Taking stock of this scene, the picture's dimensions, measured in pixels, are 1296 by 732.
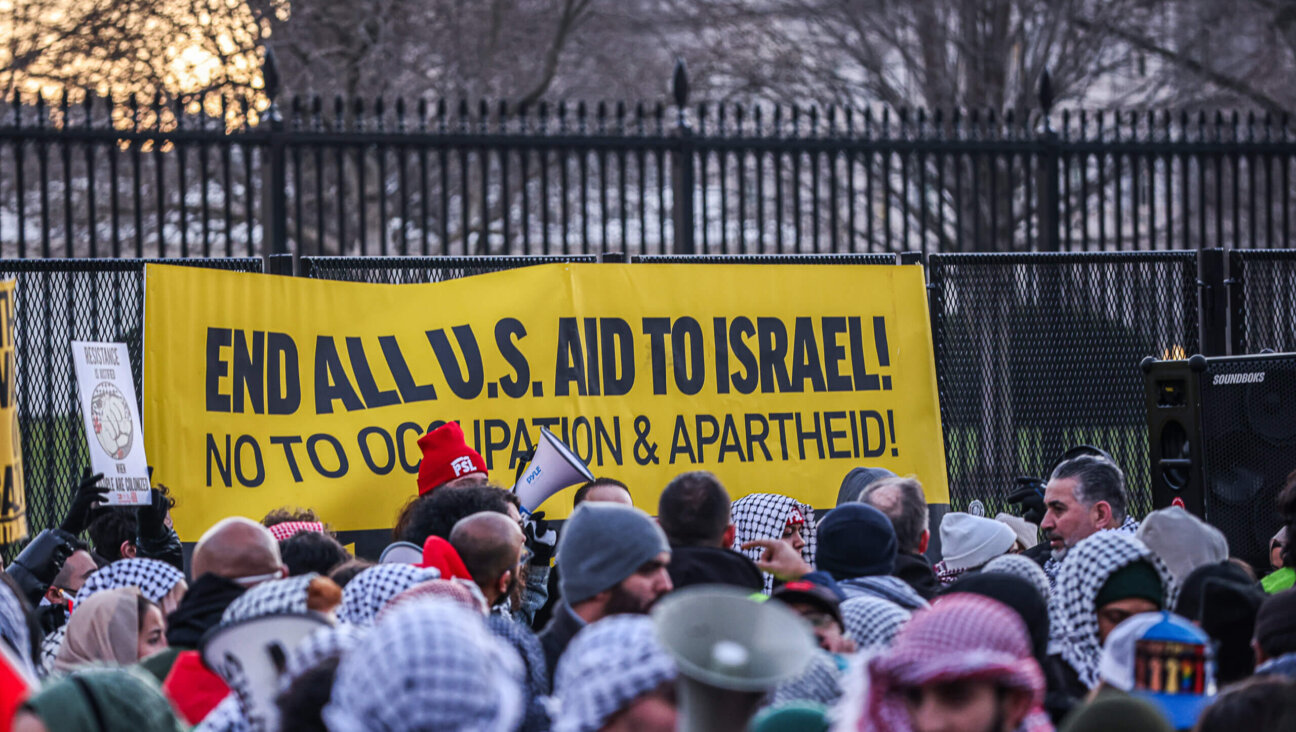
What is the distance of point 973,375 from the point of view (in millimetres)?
7879

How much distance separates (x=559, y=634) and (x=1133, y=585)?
1.51 m

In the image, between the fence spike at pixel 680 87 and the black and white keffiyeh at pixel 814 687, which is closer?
the black and white keffiyeh at pixel 814 687

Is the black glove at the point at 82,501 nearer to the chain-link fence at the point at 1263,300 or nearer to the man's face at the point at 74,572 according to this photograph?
the man's face at the point at 74,572

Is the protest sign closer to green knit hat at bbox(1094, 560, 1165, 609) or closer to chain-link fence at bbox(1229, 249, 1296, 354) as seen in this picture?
green knit hat at bbox(1094, 560, 1165, 609)

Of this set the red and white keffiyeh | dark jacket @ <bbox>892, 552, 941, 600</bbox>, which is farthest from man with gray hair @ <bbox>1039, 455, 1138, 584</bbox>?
the red and white keffiyeh

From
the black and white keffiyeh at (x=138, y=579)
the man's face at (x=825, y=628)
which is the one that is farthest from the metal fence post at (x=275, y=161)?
the man's face at (x=825, y=628)

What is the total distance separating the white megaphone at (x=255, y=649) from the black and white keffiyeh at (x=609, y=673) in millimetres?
940

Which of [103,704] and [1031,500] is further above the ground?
[103,704]

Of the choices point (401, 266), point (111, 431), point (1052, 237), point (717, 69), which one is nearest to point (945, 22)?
point (717, 69)

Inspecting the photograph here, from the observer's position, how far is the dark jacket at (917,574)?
496 cm

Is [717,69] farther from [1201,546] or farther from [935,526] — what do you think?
[1201,546]

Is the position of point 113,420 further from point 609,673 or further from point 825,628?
A: point 609,673

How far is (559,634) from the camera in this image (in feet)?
12.8

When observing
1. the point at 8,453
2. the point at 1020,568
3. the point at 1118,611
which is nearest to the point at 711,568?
the point at 1020,568
